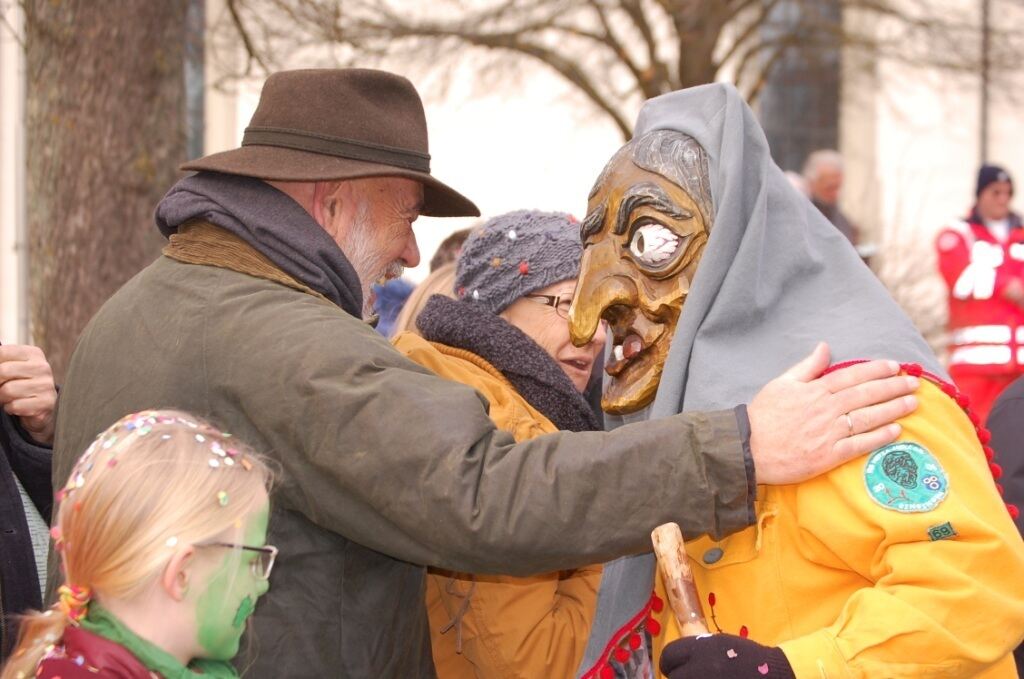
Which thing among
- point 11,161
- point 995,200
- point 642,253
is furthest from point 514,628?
point 11,161

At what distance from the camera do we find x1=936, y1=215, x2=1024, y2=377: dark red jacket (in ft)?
26.4

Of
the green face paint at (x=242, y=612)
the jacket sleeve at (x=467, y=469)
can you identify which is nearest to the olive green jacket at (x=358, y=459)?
the jacket sleeve at (x=467, y=469)

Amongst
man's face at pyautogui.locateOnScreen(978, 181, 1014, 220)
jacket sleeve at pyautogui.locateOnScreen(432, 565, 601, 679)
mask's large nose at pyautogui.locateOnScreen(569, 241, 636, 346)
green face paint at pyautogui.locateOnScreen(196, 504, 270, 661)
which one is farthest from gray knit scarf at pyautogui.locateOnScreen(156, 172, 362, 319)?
man's face at pyautogui.locateOnScreen(978, 181, 1014, 220)

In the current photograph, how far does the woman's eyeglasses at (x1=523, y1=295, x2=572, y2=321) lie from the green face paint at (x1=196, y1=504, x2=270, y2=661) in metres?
1.55

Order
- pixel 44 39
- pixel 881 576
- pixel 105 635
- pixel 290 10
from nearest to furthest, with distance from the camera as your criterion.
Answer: pixel 105 635 < pixel 881 576 < pixel 44 39 < pixel 290 10

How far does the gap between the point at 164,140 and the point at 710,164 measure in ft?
12.2

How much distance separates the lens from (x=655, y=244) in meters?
2.49

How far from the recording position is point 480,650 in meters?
2.99

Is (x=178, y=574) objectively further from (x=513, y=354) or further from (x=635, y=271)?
(x=513, y=354)

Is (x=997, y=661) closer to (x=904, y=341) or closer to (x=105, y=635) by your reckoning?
(x=904, y=341)

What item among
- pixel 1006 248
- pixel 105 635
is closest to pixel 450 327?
pixel 105 635

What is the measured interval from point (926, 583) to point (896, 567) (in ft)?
0.16

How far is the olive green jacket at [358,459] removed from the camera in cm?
216

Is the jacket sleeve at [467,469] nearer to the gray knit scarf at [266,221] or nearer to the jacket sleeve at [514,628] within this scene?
the gray knit scarf at [266,221]
